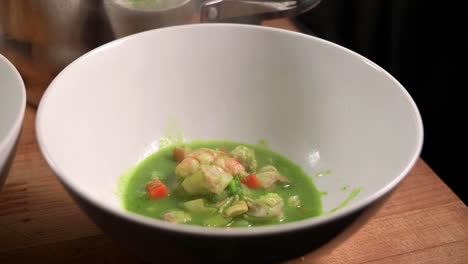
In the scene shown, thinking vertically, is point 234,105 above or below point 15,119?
below

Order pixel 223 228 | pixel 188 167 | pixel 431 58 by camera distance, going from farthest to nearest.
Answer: pixel 431 58 < pixel 188 167 < pixel 223 228

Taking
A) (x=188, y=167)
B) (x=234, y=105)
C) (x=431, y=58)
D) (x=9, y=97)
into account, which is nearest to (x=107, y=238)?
(x=188, y=167)

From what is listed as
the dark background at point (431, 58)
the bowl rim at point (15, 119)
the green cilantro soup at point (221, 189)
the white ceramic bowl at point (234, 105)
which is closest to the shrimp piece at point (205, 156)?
the green cilantro soup at point (221, 189)

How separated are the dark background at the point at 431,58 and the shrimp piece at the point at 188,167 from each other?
0.82m

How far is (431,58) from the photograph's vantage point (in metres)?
1.82

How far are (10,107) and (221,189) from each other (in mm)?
371

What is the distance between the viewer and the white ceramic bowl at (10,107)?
33.4 inches

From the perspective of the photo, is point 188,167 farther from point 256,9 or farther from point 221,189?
point 256,9

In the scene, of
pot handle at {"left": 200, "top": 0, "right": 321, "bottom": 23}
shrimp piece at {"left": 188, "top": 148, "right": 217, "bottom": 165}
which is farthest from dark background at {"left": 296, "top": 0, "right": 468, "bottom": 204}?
shrimp piece at {"left": 188, "top": 148, "right": 217, "bottom": 165}

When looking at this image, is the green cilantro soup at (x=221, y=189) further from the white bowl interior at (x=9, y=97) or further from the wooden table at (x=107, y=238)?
the white bowl interior at (x=9, y=97)

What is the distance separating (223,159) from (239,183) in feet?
0.18

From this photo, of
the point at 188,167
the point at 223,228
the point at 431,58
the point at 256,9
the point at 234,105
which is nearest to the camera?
the point at 223,228

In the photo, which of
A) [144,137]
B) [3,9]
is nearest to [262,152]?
[144,137]

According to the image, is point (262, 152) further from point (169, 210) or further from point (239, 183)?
point (169, 210)
